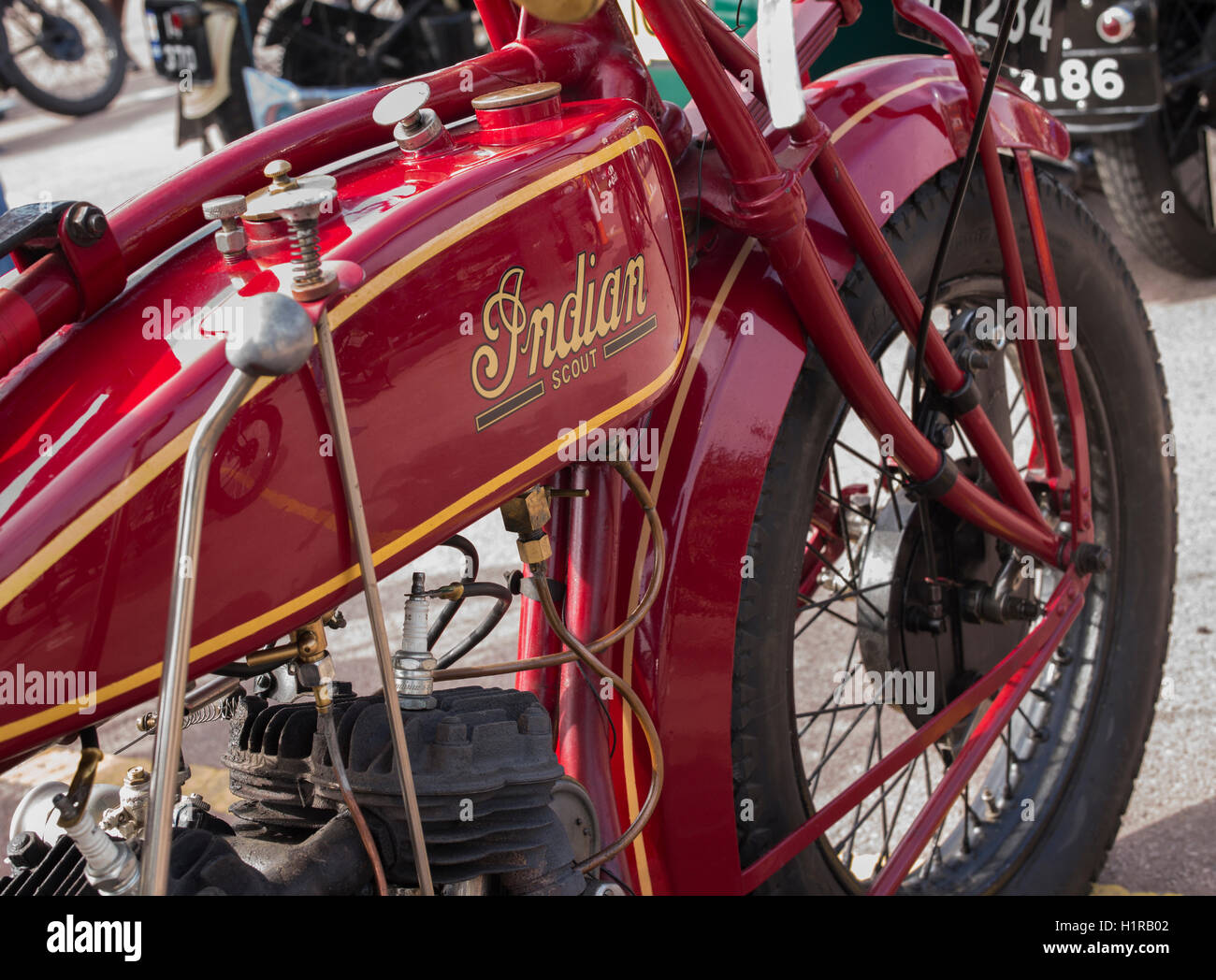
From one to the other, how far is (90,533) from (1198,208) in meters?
4.63

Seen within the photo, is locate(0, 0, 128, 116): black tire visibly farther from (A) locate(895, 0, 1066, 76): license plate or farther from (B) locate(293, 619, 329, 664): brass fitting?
(B) locate(293, 619, 329, 664): brass fitting

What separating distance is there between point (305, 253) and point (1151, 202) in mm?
4126

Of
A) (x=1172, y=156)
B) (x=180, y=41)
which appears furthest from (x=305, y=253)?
(x=180, y=41)

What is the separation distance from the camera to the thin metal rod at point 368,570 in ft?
2.98

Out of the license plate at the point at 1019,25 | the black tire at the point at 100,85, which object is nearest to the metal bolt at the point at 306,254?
the license plate at the point at 1019,25

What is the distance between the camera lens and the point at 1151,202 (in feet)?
14.4

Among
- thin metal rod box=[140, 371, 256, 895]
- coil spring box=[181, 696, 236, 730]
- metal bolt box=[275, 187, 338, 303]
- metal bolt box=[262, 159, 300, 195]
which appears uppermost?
metal bolt box=[262, 159, 300, 195]

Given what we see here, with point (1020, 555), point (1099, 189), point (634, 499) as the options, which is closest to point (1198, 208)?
point (1099, 189)

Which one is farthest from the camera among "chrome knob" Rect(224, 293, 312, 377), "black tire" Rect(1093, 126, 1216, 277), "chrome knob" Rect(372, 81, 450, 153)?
"black tire" Rect(1093, 126, 1216, 277)

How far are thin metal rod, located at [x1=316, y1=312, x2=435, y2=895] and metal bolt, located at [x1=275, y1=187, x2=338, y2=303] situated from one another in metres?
0.02

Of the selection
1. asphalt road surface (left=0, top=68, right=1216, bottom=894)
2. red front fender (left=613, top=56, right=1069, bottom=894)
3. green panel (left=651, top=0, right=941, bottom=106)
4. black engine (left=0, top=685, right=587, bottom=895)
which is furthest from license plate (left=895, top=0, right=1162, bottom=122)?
black engine (left=0, top=685, right=587, bottom=895)

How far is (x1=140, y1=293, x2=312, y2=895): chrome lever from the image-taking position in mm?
831

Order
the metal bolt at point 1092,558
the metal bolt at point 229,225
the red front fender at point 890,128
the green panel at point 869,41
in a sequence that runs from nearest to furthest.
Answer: the metal bolt at point 229,225 < the red front fender at point 890,128 < the metal bolt at point 1092,558 < the green panel at point 869,41

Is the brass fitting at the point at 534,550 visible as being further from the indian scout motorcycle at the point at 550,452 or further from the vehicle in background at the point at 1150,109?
the vehicle in background at the point at 1150,109
